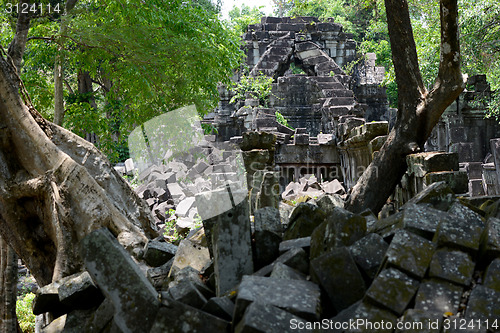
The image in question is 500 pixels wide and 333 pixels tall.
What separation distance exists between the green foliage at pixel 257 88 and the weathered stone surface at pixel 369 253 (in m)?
13.7

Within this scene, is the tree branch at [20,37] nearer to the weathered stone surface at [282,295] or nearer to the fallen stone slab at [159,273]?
the fallen stone slab at [159,273]

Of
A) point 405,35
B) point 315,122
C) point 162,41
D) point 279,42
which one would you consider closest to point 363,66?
point 279,42

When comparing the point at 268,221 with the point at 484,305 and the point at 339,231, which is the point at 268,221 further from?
the point at 484,305

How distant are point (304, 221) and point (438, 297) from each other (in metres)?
1.30

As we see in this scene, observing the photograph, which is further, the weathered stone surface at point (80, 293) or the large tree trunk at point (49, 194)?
the large tree trunk at point (49, 194)

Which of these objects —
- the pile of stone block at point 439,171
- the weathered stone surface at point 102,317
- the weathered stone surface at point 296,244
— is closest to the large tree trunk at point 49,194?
the weathered stone surface at point 102,317

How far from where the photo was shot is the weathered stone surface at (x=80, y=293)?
3.05m

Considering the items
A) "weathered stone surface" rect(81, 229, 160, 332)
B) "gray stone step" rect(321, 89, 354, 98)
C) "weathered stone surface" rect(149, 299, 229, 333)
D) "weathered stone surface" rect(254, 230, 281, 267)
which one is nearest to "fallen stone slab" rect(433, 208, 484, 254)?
"weathered stone surface" rect(254, 230, 281, 267)

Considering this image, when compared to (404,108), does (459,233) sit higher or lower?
lower

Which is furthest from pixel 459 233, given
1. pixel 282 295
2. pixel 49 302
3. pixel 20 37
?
pixel 20 37

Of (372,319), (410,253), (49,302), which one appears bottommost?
(49,302)

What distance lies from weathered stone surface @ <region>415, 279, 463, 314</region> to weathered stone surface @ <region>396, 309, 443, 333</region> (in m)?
0.08

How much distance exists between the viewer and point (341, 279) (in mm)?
2455

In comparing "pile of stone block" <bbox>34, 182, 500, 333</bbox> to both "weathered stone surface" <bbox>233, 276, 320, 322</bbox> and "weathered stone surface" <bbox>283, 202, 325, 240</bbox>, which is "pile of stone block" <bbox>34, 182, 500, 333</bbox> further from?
"weathered stone surface" <bbox>283, 202, 325, 240</bbox>
